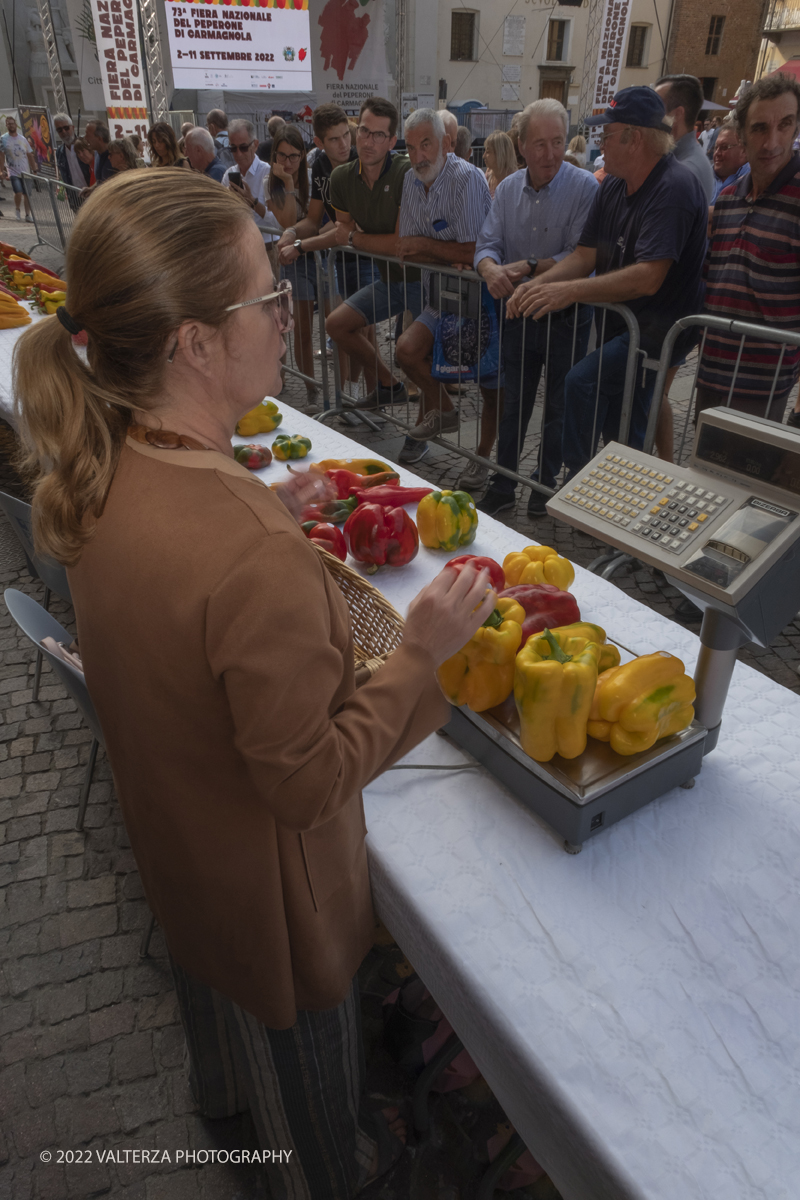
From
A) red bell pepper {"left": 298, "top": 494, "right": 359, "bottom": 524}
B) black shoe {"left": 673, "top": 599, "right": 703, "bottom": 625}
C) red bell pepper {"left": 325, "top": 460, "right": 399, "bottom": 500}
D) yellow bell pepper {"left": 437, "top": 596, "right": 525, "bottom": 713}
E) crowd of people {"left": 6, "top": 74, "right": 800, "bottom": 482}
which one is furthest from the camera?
black shoe {"left": 673, "top": 599, "right": 703, "bottom": 625}

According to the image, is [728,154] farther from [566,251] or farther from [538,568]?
[538,568]

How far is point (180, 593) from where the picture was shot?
933 millimetres

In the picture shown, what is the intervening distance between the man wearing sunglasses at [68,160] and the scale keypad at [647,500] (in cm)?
1545

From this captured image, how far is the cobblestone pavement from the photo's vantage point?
71.8 inches

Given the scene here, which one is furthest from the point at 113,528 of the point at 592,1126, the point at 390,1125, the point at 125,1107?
the point at 125,1107

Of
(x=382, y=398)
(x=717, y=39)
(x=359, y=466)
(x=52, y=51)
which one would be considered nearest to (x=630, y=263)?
(x=359, y=466)

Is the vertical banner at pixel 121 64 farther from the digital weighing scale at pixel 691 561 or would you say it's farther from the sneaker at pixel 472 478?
the digital weighing scale at pixel 691 561

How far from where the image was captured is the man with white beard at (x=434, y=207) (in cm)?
462

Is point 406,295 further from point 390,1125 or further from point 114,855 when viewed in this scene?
point 390,1125

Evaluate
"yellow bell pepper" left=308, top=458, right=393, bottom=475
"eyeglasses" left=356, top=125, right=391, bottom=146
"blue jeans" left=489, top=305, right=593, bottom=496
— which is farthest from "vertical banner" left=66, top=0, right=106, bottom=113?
"yellow bell pepper" left=308, top=458, right=393, bottom=475

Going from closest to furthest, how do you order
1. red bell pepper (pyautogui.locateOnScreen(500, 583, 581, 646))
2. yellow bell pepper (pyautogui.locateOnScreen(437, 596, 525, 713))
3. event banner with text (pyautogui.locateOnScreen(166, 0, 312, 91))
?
yellow bell pepper (pyautogui.locateOnScreen(437, 596, 525, 713)) → red bell pepper (pyautogui.locateOnScreen(500, 583, 581, 646)) → event banner with text (pyautogui.locateOnScreen(166, 0, 312, 91))

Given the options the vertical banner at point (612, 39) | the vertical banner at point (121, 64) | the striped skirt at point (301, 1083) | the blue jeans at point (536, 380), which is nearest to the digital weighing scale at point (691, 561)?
the striped skirt at point (301, 1083)

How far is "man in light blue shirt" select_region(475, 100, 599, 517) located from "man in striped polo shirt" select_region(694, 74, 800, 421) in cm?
74

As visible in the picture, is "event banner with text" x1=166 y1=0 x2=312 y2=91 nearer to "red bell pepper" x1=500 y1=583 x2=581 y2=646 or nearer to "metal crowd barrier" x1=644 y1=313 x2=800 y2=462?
"metal crowd barrier" x1=644 y1=313 x2=800 y2=462
